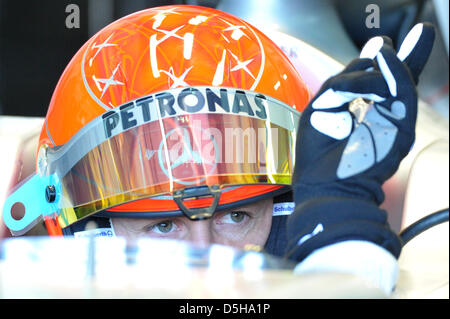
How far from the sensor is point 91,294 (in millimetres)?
426

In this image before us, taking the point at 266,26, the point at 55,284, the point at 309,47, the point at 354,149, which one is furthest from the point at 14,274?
the point at 266,26

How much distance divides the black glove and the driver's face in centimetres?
38

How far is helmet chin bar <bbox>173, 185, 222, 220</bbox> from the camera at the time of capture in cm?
101

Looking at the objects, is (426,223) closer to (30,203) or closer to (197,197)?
(197,197)

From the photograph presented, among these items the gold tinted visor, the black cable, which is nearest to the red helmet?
the gold tinted visor

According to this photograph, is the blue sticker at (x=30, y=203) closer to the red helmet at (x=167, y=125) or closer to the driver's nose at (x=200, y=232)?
the red helmet at (x=167, y=125)

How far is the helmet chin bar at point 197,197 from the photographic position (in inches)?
39.9

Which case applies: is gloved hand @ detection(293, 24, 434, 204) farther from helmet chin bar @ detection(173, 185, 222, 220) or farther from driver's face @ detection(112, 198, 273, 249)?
driver's face @ detection(112, 198, 273, 249)

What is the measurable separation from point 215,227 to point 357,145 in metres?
0.47

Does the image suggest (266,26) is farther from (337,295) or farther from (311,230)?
(337,295)

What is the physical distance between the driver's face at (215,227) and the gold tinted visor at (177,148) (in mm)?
115

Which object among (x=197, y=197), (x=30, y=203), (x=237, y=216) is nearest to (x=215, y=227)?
(x=237, y=216)

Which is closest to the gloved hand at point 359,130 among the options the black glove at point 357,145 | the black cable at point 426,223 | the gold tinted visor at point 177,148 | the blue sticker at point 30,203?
the black glove at point 357,145

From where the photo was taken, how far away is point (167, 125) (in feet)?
3.36
